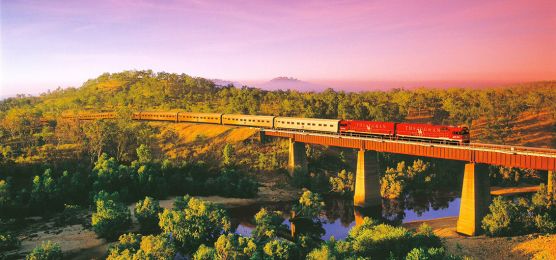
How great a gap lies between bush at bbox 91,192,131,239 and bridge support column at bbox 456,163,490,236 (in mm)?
39582

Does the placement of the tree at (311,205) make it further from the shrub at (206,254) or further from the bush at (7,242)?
the bush at (7,242)

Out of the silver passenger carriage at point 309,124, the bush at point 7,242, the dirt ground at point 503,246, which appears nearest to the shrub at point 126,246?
the bush at point 7,242

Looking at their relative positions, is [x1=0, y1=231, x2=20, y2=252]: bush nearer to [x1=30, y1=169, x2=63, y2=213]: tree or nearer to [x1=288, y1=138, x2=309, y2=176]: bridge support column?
[x1=30, y1=169, x2=63, y2=213]: tree

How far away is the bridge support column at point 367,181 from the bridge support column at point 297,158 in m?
14.8

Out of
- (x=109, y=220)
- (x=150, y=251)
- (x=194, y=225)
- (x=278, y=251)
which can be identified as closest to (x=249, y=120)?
(x=109, y=220)

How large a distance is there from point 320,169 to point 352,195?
36.0 feet

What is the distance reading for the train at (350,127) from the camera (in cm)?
5312

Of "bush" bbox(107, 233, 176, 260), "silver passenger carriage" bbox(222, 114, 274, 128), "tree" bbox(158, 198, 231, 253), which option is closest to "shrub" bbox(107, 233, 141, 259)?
"bush" bbox(107, 233, 176, 260)

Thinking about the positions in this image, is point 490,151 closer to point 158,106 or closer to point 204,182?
point 204,182

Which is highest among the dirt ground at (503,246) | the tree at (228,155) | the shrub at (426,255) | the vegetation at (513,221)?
the tree at (228,155)

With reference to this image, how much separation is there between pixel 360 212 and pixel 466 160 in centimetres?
1696

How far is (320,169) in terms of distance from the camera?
7919cm

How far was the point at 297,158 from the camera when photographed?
2953 inches

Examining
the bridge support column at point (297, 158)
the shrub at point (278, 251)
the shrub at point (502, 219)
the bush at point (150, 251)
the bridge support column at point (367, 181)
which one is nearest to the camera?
the bush at point (150, 251)
